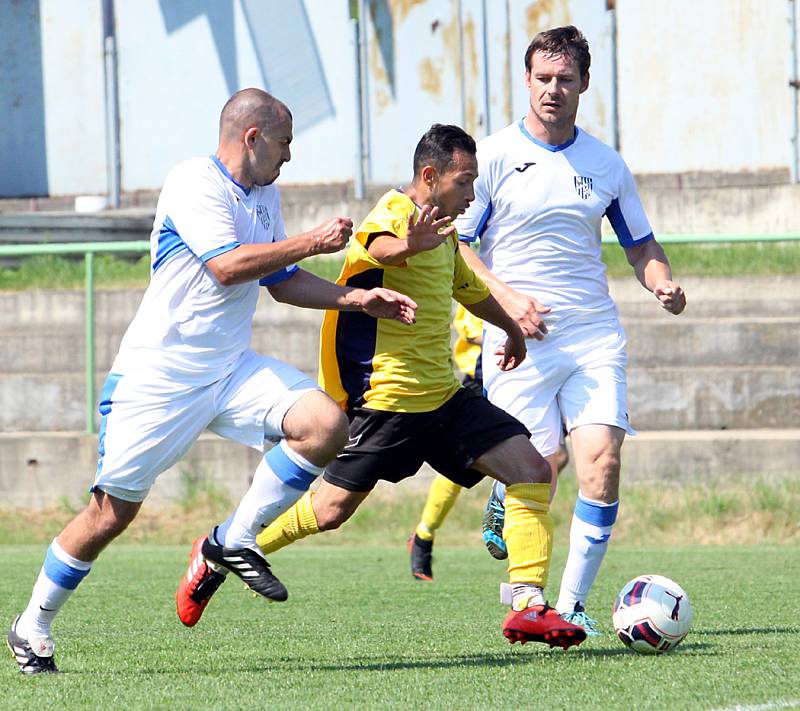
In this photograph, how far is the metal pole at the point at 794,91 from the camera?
53.2ft

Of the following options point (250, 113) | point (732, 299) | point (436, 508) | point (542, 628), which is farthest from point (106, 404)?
point (732, 299)

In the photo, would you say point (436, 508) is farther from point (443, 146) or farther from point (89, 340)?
point (89, 340)

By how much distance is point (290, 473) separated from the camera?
5703mm

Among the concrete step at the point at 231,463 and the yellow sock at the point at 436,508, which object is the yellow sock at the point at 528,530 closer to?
the yellow sock at the point at 436,508

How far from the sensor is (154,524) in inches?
526

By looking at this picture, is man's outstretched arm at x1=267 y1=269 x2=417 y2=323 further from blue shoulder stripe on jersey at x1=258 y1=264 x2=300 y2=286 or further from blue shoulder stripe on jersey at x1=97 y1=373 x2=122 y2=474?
blue shoulder stripe on jersey at x1=97 y1=373 x2=122 y2=474

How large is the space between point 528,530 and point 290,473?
3.27ft

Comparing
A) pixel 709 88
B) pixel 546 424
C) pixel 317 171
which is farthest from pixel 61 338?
→ pixel 546 424

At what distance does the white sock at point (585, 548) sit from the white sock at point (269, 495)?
4.82 ft

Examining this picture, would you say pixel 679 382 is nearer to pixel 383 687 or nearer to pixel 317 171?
pixel 317 171

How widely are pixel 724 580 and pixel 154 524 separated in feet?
18.9

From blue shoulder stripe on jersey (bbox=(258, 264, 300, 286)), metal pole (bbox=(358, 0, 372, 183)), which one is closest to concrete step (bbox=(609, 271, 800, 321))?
metal pole (bbox=(358, 0, 372, 183))

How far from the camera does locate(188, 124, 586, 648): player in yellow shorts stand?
20.0 feet

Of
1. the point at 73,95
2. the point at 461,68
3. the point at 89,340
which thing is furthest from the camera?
the point at 73,95
